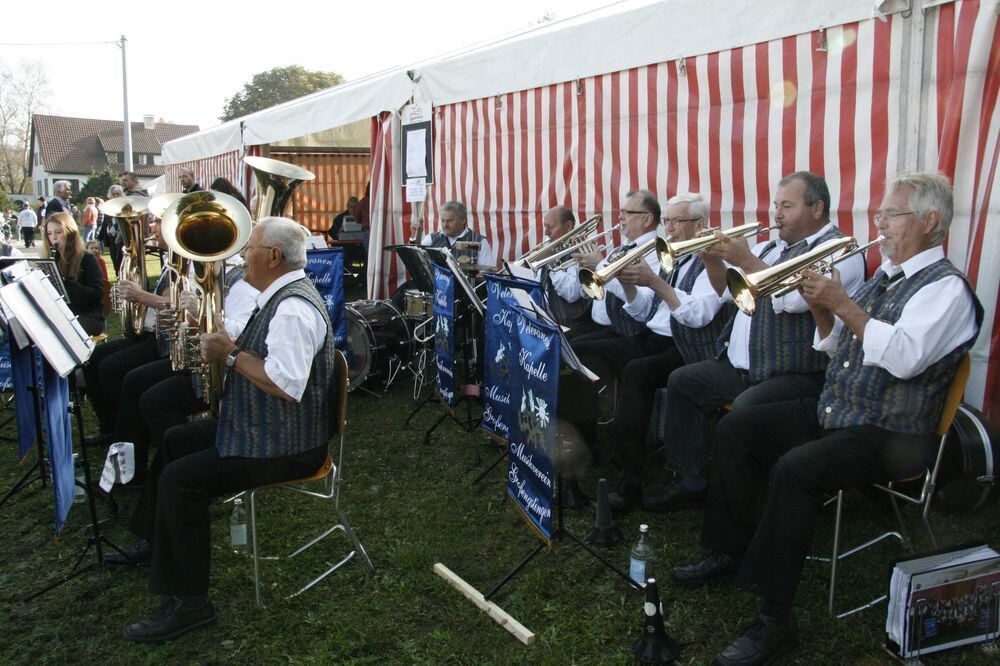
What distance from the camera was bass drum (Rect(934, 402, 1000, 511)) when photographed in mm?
3340

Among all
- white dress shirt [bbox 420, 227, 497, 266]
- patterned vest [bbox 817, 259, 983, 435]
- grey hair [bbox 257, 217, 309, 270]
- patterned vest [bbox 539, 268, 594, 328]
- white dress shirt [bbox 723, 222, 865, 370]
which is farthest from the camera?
white dress shirt [bbox 420, 227, 497, 266]

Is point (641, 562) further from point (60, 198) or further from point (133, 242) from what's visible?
point (60, 198)

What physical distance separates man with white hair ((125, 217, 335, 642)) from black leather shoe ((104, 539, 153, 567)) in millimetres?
556

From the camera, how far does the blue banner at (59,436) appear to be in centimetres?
354

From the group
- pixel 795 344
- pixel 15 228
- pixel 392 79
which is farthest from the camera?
pixel 15 228

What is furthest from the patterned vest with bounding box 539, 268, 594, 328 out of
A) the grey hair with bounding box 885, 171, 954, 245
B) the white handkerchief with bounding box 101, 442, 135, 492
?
the white handkerchief with bounding box 101, 442, 135, 492

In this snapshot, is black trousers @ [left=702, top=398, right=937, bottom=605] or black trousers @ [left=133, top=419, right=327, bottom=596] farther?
black trousers @ [left=133, top=419, right=327, bottom=596]

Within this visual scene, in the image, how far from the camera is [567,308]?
5477mm

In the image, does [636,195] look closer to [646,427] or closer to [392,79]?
[646,427]

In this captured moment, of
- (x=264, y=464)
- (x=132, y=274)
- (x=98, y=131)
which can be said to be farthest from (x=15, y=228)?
(x=264, y=464)

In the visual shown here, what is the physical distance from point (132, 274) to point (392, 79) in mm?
4246

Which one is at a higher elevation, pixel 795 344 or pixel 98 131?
pixel 98 131

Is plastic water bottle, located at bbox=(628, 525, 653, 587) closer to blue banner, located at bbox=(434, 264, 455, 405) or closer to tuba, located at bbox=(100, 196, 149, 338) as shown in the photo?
blue banner, located at bbox=(434, 264, 455, 405)

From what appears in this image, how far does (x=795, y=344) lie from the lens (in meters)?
3.56
